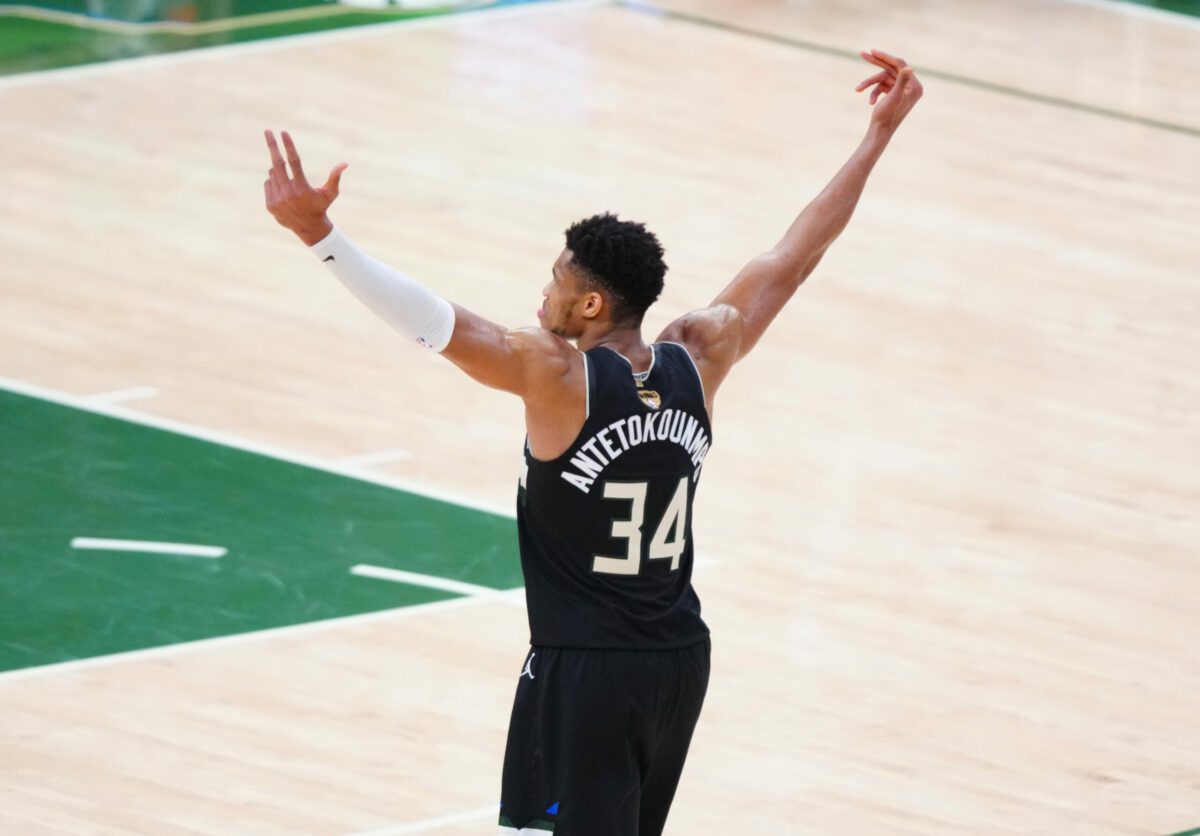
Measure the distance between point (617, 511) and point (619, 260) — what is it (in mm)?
505

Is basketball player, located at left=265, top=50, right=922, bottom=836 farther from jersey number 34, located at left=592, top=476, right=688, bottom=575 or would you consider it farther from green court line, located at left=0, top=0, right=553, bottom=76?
green court line, located at left=0, top=0, right=553, bottom=76

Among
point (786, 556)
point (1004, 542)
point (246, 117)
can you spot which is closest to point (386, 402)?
point (786, 556)

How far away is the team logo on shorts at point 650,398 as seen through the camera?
14.5 feet

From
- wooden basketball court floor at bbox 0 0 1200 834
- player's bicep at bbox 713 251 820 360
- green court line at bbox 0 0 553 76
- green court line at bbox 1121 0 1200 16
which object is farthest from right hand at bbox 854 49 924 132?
green court line at bbox 1121 0 1200 16

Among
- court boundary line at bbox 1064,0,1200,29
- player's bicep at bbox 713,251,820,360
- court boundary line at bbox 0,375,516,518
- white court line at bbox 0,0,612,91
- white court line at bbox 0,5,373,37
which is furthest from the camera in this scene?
court boundary line at bbox 1064,0,1200,29

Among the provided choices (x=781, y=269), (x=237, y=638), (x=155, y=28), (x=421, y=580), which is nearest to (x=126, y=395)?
(x=421, y=580)

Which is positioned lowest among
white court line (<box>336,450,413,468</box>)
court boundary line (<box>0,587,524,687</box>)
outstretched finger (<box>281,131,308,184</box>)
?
court boundary line (<box>0,587,524,687</box>)

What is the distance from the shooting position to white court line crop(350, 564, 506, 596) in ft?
24.0

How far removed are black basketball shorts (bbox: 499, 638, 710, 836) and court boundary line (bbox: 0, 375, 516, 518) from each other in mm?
3412

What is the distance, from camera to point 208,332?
9258 millimetres

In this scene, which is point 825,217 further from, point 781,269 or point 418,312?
point 418,312

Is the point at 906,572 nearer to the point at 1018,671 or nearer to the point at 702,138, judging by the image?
the point at 1018,671

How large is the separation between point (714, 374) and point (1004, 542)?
363cm

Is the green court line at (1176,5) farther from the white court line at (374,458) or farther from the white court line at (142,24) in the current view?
the white court line at (374,458)
